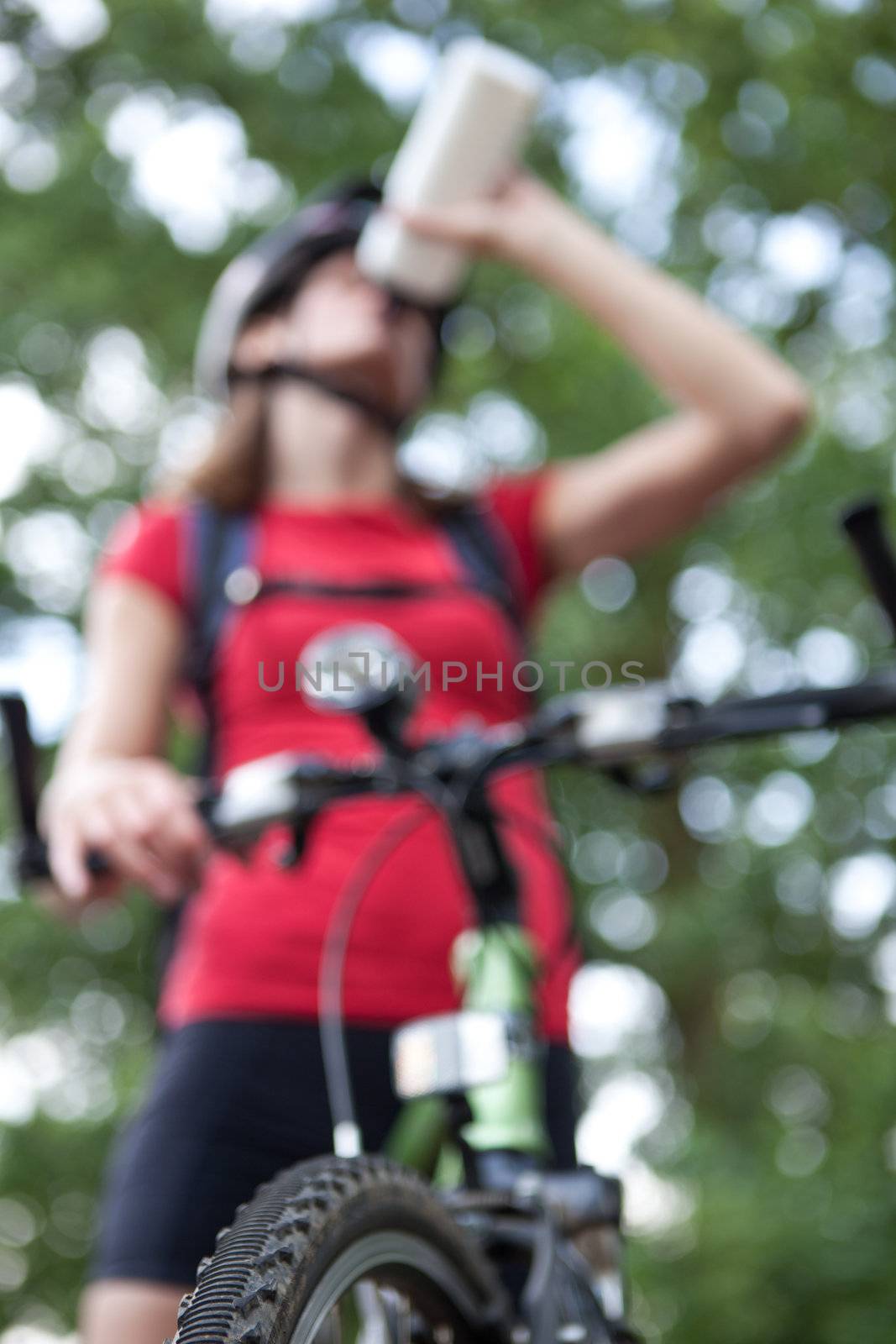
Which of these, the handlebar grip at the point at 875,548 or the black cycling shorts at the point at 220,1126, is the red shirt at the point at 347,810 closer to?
the black cycling shorts at the point at 220,1126

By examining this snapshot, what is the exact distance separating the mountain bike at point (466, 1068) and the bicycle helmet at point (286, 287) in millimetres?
779

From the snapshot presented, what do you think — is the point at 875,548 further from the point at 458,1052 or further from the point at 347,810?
the point at 347,810

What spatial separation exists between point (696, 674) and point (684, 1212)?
2780 mm

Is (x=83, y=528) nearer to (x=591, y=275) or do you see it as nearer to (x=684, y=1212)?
(x=684, y=1212)

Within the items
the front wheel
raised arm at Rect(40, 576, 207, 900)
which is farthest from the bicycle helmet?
the front wheel

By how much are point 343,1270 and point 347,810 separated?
2.89ft

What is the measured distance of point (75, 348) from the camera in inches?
320

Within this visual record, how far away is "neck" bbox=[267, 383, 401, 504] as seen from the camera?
2.26 m

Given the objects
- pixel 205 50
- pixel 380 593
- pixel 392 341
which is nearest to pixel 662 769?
pixel 380 593

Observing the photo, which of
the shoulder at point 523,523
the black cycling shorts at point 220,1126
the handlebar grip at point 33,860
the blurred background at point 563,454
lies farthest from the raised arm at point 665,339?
the blurred background at point 563,454

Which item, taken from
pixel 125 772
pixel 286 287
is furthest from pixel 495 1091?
pixel 286 287

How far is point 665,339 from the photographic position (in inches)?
79.0

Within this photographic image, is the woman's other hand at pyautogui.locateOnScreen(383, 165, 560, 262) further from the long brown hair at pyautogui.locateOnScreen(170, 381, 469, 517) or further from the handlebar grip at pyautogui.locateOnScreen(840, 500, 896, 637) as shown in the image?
the handlebar grip at pyautogui.locateOnScreen(840, 500, 896, 637)

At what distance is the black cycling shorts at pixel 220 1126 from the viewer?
1.59 meters
